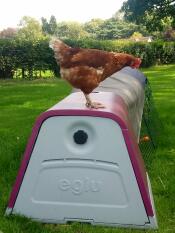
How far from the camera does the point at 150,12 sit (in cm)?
3628

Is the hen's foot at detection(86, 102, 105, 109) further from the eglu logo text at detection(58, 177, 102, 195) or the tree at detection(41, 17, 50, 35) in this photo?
the tree at detection(41, 17, 50, 35)

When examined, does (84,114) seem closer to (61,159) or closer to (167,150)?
(61,159)

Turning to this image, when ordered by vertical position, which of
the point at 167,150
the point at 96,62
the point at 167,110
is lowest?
the point at 167,110

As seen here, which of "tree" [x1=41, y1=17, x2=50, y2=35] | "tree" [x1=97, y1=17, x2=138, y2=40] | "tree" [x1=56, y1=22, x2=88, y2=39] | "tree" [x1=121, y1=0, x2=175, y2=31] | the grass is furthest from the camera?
"tree" [x1=41, y1=17, x2=50, y2=35]

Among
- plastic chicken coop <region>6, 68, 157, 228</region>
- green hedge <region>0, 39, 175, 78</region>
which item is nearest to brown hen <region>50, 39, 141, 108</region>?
plastic chicken coop <region>6, 68, 157, 228</region>

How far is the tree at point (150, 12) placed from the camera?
35.4 metres

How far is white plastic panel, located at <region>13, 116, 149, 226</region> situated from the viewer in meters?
4.21

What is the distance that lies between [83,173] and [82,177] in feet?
Answer: 0.12

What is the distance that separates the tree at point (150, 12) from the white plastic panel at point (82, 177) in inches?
1265

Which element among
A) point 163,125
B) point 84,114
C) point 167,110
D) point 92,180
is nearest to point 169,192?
point 92,180

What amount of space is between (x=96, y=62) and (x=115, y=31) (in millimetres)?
114759

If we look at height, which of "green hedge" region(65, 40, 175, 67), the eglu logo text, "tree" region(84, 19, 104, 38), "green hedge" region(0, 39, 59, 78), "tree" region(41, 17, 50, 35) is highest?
the eglu logo text

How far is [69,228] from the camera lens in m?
4.36

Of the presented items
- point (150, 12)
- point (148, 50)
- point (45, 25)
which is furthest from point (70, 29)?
point (148, 50)
